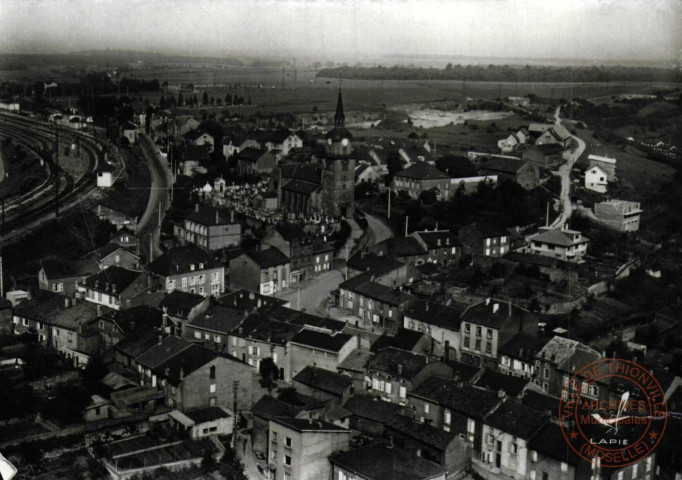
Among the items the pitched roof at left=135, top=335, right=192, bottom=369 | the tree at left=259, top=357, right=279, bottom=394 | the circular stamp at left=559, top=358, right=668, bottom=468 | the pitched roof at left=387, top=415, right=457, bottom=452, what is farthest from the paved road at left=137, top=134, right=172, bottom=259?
the circular stamp at left=559, top=358, right=668, bottom=468

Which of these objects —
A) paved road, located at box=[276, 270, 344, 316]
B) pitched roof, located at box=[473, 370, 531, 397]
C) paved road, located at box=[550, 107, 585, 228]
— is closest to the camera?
pitched roof, located at box=[473, 370, 531, 397]

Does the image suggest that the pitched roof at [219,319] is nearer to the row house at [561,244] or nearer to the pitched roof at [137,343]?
the pitched roof at [137,343]

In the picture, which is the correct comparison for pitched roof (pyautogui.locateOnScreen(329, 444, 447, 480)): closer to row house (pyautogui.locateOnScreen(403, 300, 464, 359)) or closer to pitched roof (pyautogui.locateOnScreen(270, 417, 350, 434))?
pitched roof (pyautogui.locateOnScreen(270, 417, 350, 434))

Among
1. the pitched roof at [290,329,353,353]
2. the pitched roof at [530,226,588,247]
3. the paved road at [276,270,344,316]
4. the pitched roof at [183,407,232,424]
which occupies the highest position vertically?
the pitched roof at [530,226,588,247]

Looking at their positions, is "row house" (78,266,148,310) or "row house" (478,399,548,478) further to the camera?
"row house" (78,266,148,310)

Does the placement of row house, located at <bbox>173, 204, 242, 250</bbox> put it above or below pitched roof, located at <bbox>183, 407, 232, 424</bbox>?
above

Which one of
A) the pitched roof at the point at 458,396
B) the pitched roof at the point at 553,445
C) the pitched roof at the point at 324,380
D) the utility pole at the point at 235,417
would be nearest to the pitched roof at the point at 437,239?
the pitched roof at the point at 324,380

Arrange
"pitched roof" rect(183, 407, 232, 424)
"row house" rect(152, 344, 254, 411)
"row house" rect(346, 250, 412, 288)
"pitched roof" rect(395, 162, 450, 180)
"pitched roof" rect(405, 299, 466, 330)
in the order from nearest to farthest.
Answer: "pitched roof" rect(183, 407, 232, 424) < "row house" rect(152, 344, 254, 411) < "pitched roof" rect(405, 299, 466, 330) < "row house" rect(346, 250, 412, 288) < "pitched roof" rect(395, 162, 450, 180)

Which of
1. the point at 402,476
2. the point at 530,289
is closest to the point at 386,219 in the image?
the point at 530,289
